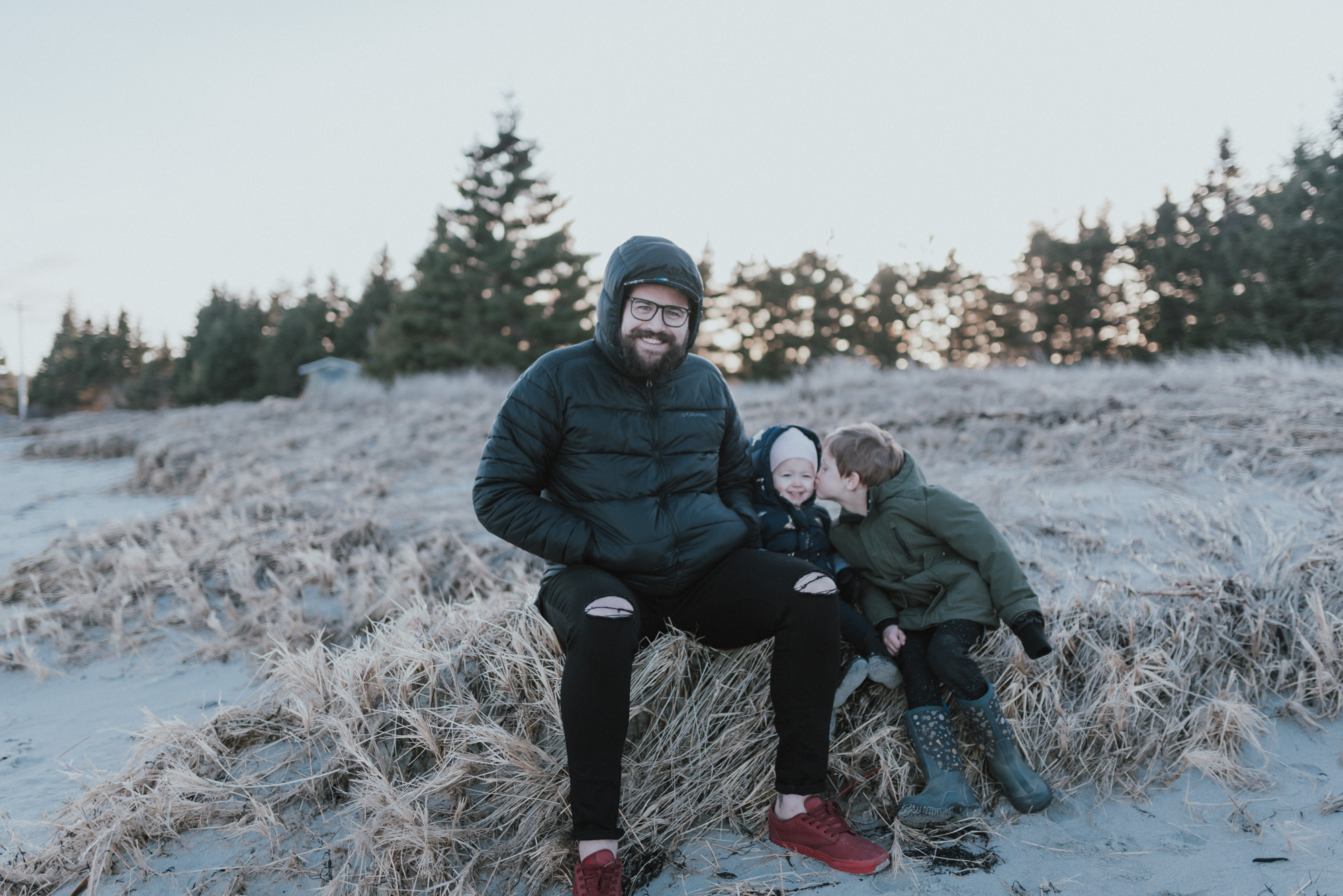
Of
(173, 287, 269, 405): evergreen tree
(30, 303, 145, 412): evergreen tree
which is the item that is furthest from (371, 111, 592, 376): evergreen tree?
(30, 303, 145, 412): evergreen tree

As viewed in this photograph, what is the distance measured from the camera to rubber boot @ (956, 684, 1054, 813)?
218 centimetres

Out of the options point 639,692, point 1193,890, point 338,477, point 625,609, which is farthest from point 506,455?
point 338,477

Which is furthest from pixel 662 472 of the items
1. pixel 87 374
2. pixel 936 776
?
pixel 87 374

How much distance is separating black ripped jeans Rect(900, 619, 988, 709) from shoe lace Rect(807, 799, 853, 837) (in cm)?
45

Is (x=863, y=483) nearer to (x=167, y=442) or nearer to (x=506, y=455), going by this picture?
(x=506, y=455)

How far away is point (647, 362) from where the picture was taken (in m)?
2.33

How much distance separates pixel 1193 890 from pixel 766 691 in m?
1.20

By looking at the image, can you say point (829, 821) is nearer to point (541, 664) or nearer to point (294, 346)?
point (541, 664)

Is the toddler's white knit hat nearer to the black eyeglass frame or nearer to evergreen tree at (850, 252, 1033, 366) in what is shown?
the black eyeglass frame

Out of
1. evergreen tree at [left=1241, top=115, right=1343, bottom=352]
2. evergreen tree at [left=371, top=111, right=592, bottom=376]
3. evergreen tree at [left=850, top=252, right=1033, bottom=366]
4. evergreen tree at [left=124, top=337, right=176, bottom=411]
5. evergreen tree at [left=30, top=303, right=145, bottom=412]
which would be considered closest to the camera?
evergreen tree at [left=1241, top=115, right=1343, bottom=352]

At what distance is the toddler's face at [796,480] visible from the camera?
2.65m

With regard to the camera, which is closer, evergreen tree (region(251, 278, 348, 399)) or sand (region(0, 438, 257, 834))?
sand (region(0, 438, 257, 834))

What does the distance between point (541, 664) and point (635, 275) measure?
1289 mm

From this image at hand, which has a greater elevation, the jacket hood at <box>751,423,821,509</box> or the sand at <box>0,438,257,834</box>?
the jacket hood at <box>751,423,821,509</box>
